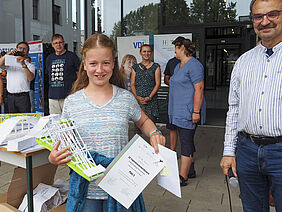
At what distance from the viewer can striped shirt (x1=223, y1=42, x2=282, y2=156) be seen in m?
1.58

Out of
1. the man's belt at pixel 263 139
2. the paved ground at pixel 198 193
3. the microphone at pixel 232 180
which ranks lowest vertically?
the paved ground at pixel 198 193

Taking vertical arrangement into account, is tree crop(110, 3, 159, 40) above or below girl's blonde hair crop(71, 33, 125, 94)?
above

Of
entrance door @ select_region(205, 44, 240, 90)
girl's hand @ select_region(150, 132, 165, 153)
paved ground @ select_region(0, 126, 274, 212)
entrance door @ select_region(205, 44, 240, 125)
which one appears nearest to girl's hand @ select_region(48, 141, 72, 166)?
girl's hand @ select_region(150, 132, 165, 153)

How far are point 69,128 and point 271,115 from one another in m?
1.12

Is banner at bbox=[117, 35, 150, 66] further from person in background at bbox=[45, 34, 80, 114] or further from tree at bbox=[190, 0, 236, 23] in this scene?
person in background at bbox=[45, 34, 80, 114]

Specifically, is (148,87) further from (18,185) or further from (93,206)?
(93,206)

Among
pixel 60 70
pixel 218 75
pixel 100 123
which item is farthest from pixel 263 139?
pixel 218 75

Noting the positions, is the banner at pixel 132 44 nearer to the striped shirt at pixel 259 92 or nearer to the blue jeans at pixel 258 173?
the striped shirt at pixel 259 92

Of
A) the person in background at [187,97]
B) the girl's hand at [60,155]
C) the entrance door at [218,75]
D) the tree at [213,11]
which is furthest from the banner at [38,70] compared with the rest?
the girl's hand at [60,155]

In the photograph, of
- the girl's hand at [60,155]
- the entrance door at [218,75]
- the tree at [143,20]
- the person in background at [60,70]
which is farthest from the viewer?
the entrance door at [218,75]

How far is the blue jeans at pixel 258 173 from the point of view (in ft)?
5.17

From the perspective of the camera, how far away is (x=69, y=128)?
4.66 feet

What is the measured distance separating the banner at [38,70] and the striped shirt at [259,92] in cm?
614

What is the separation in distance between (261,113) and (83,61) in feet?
3.56
